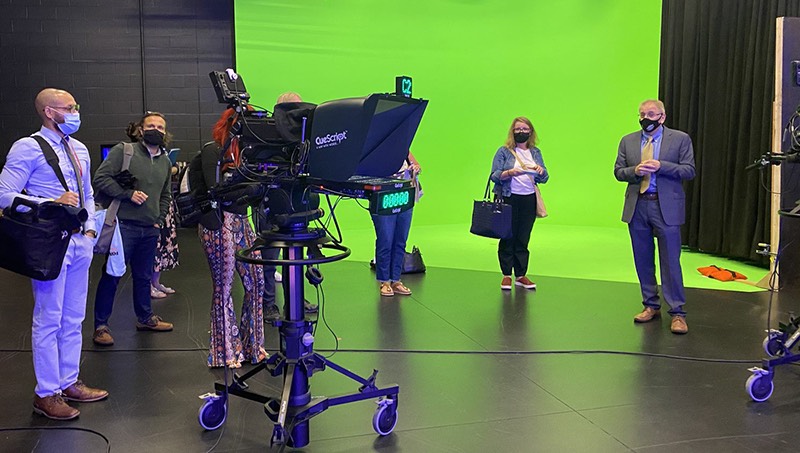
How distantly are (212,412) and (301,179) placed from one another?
3.89 feet

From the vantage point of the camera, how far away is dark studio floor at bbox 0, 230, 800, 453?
128 inches

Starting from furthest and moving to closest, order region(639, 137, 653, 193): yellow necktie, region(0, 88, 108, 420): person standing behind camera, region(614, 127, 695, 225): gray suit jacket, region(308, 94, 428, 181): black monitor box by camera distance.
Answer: region(639, 137, 653, 193): yellow necktie
region(614, 127, 695, 225): gray suit jacket
region(0, 88, 108, 420): person standing behind camera
region(308, 94, 428, 181): black monitor box

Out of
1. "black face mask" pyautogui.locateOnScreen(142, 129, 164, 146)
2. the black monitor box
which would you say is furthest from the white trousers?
A: the black monitor box

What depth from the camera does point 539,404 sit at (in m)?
3.66

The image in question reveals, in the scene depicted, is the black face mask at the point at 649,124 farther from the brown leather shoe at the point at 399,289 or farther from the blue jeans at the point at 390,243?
the brown leather shoe at the point at 399,289

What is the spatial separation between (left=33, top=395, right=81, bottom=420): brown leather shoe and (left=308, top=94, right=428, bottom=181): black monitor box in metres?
1.71

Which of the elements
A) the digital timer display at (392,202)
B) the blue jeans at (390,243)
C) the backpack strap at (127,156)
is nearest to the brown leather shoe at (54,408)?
the backpack strap at (127,156)

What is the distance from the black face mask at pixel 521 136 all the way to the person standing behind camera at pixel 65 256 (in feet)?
11.4

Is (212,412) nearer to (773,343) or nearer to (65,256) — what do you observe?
(65,256)

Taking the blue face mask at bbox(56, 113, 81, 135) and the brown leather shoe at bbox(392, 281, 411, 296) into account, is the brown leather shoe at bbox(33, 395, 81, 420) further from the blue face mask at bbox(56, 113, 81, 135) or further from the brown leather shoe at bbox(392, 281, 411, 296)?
the brown leather shoe at bbox(392, 281, 411, 296)

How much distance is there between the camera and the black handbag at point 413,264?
695 centimetres

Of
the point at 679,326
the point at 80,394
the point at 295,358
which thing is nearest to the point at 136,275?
the point at 80,394

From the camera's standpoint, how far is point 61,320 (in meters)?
3.53

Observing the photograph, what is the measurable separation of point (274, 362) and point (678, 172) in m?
3.04
